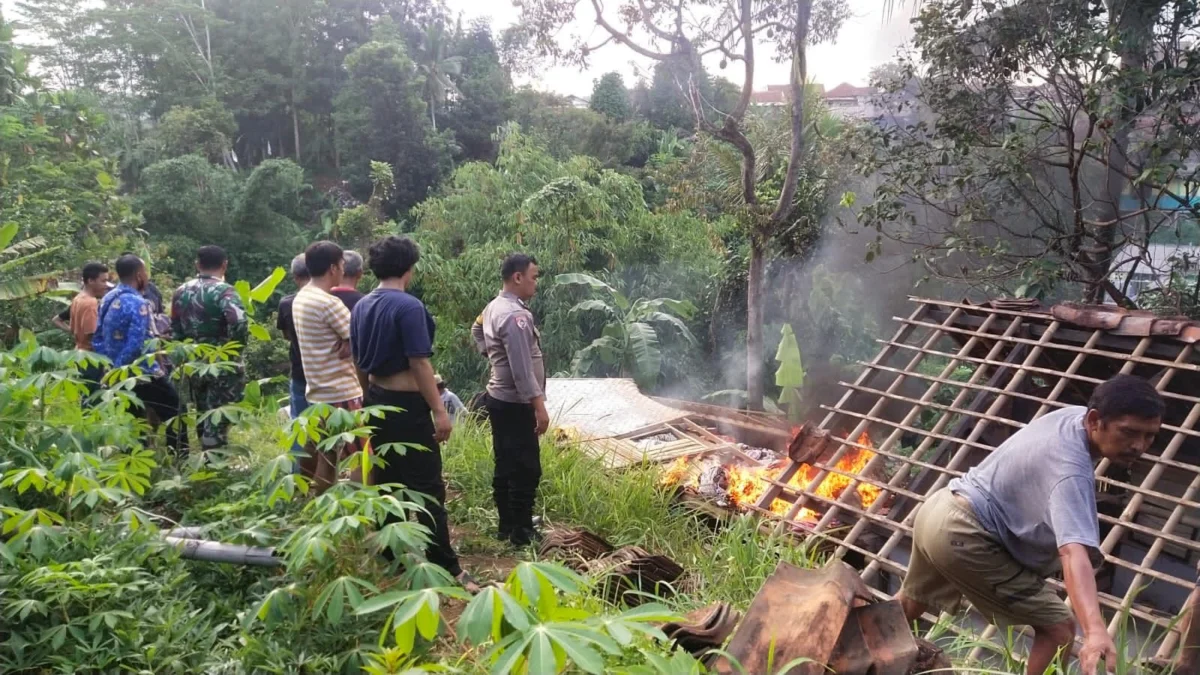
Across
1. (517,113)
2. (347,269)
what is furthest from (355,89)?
(347,269)

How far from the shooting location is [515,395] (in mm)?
4438

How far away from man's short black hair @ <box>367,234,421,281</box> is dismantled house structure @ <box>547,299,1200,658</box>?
260cm

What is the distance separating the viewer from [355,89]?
25938 millimetres

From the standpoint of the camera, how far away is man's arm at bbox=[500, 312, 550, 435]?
14.0 ft

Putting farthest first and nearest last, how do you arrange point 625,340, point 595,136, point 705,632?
point 595,136 → point 625,340 → point 705,632

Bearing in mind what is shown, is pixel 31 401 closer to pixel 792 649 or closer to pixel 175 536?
pixel 175 536

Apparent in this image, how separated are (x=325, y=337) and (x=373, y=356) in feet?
1.85

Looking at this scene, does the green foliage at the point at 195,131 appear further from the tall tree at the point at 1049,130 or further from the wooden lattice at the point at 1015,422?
the wooden lattice at the point at 1015,422

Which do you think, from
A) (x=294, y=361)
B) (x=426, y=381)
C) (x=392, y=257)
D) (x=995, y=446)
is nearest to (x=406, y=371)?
(x=426, y=381)

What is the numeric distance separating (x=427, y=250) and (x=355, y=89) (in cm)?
1415

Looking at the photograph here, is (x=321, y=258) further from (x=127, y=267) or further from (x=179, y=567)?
(x=127, y=267)

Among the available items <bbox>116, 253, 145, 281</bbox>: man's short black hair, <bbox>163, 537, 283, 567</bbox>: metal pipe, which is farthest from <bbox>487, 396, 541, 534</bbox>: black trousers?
<bbox>116, 253, 145, 281</bbox>: man's short black hair

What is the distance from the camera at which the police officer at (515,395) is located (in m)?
4.28

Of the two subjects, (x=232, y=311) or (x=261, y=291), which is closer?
(x=261, y=291)
